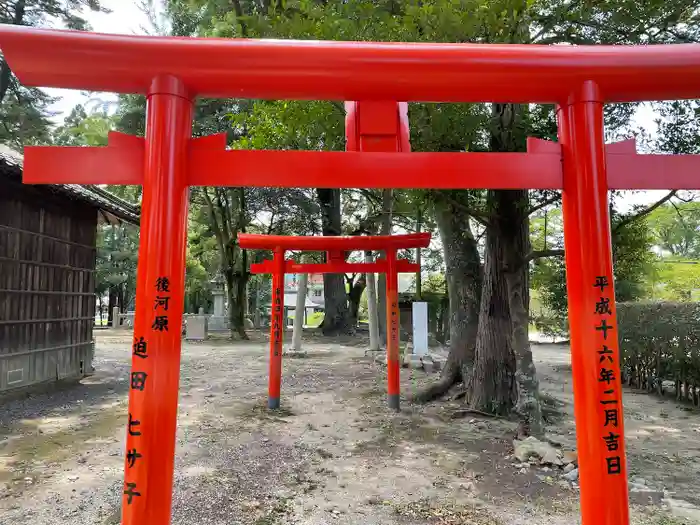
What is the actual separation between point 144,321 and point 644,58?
10.4 feet

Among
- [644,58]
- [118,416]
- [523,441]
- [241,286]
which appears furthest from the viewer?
[241,286]

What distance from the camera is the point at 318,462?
546 centimetres

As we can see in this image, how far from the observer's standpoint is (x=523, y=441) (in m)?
5.69

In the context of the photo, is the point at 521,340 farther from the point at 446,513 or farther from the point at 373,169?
the point at 373,169

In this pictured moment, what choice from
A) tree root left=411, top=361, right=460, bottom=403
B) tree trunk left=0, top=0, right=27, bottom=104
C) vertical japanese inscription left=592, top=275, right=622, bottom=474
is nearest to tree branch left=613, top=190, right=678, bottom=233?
vertical japanese inscription left=592, top=275, right=622, bottom=474

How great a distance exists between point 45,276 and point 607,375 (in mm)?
9391

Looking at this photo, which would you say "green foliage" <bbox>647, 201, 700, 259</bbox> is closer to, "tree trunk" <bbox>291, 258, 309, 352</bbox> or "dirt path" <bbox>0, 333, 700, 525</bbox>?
"dirt path" <bbox>0, 333, 700, 525</bbox>

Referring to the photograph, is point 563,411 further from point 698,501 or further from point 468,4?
point 468,4

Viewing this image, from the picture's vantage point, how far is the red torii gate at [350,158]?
8.49 ft

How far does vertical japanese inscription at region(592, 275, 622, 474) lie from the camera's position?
268 centimetres

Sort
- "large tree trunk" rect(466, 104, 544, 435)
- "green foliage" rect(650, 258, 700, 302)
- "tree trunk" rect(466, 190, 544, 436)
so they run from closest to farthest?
"large tree trunk" rect(466, 104, 544, 435) < "tree trunk" rect(466, 190, 544, 436) < "green foliage" rect(650, 258, 700, 302)

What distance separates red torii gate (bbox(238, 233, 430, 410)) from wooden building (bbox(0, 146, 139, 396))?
12.0 ft

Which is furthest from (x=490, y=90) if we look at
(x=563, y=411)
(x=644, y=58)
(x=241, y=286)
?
(x=241, y=286)

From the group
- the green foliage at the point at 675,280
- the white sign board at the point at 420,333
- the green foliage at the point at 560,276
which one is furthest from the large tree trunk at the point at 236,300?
the green foliage at the point at 675,280
